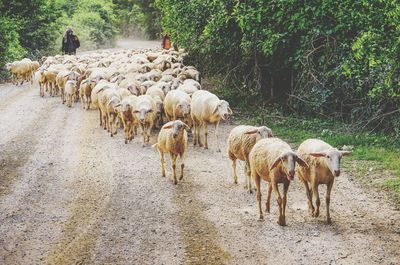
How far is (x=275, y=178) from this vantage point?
7969 mm

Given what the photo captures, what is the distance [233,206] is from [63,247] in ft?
9.89

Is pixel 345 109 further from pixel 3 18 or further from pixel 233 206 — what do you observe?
pixel 3 18

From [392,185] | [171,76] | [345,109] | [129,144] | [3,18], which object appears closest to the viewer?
[392,185]

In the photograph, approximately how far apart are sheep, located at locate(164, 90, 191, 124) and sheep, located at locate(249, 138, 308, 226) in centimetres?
530

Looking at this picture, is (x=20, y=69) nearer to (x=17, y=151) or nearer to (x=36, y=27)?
(x=36, y=27)

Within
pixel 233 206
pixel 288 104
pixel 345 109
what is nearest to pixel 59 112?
pixel 288 104

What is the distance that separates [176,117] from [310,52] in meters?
4.19

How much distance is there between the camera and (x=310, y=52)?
14.3 meters

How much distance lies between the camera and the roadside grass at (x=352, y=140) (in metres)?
10.3

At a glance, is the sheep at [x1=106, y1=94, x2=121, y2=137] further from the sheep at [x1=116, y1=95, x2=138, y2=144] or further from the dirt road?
the dirt road

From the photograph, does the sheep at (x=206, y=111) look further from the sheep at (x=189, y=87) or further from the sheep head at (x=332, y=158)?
the sheep head at (x=332, y=158)

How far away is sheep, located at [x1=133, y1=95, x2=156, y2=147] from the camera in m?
12.9

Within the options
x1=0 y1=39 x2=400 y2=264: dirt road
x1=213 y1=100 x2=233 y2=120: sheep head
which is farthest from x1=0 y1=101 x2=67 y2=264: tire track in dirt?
x1=213 y1=100 x2=233 y2=120: sheep head

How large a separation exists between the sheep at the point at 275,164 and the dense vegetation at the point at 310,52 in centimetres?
284
